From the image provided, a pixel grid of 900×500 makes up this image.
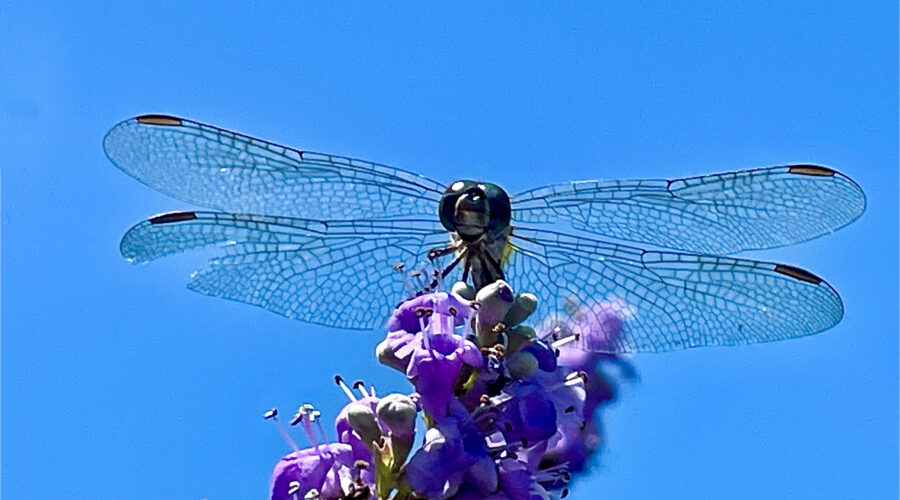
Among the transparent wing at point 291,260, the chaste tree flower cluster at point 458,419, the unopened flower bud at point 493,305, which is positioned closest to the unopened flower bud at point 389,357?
the chaste tree flower cluster at point 458,419

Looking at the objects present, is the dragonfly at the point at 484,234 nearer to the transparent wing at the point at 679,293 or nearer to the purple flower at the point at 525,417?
the transparent wing at the point at 679,293

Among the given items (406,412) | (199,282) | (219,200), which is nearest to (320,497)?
(406,412)

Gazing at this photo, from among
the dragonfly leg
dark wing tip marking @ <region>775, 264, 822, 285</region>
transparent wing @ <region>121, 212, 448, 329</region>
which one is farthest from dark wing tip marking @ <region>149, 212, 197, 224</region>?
dark wing tip marking @ <region>775, 264, 822, 285</region>

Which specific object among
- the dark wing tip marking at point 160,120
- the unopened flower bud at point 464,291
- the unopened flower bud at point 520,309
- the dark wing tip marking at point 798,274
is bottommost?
the unopened flower bud at point 520,309

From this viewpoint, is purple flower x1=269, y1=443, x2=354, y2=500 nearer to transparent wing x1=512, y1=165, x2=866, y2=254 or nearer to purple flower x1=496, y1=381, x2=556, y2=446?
purple flower x1=496, y1=381, x2=556, y2=446

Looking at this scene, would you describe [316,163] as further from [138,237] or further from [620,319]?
[620,319]

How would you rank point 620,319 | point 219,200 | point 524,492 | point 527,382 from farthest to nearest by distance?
point 219,200 → point 620,319 → point 527,382 → point 524,492
